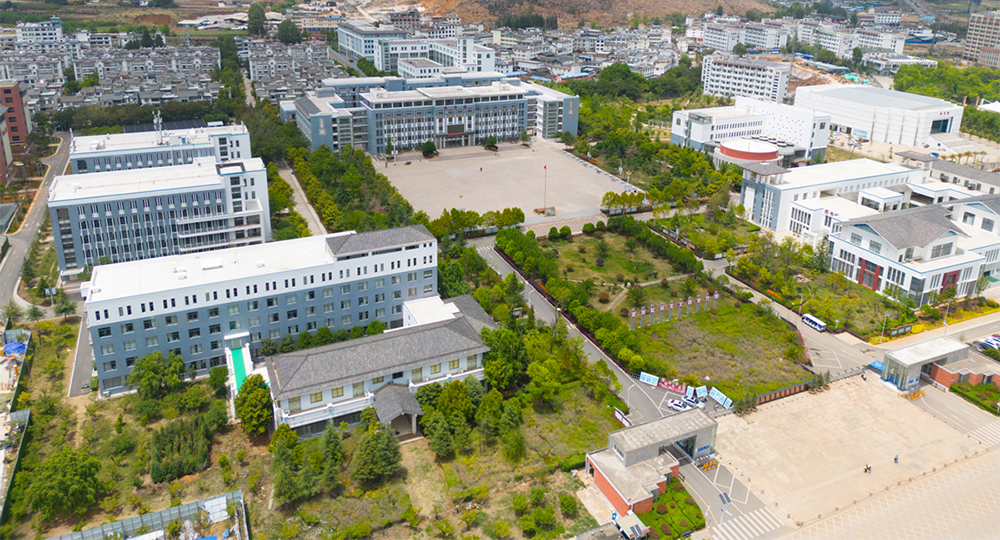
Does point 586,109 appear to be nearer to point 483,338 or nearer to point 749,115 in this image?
point 749,115

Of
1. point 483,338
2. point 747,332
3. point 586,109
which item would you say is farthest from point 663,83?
point 483,338

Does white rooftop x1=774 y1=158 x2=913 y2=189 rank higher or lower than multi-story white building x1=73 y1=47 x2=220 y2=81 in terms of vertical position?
lower

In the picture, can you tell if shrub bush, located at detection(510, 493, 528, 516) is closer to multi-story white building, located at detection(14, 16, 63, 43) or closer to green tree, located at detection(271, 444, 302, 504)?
green tree, located at detection(271, 444, 302, 504)

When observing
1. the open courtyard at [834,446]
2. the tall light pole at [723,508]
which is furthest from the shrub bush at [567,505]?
the open courtyard at [834,446]

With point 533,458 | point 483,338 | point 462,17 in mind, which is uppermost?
point 462,17

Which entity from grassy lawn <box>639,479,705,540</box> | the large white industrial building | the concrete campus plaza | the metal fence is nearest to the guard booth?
grassy lawn <box>639,479,705,540</box>
